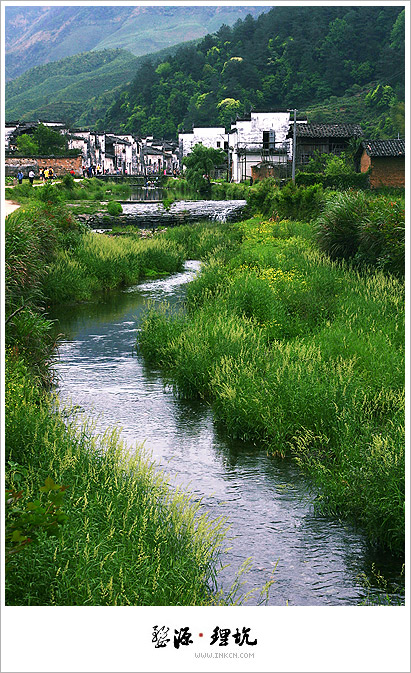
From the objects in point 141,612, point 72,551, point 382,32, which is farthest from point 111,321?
point 382,32

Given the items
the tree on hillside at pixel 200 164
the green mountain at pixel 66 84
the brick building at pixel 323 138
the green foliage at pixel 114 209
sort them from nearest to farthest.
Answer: the green foliage at pixel 114 209 < the brick building at pixel 323 138 < the tree on hillside at pixel 200 164 < the green mountain at pixel 66 84

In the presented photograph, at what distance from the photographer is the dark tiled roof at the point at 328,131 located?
178 ft

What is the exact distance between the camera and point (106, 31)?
117312 millimetres

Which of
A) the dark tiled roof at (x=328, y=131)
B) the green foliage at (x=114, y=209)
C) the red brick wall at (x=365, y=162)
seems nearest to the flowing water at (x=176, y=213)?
the green foliage at (x=114, y=209)

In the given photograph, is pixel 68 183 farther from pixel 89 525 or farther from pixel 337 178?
pixel 89 525

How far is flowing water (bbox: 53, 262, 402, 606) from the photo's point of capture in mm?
6734

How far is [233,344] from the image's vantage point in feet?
40.8

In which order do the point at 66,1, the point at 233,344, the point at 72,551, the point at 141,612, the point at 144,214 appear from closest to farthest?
the point at 141,612, the point at 66,1, the point at 72,551, the point at 233,344, the point at 144,214

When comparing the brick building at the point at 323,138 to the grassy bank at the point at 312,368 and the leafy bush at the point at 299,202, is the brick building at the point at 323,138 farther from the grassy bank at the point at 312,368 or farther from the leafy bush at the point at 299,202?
the grassy bank at the point at 312,368

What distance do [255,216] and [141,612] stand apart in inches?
1308

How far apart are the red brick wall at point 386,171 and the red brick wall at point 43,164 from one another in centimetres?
2178

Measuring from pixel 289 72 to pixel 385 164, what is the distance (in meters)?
32.5

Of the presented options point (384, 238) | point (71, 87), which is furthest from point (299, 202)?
point (71, 87)

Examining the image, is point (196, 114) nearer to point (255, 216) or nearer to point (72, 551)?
point (255, 216)
